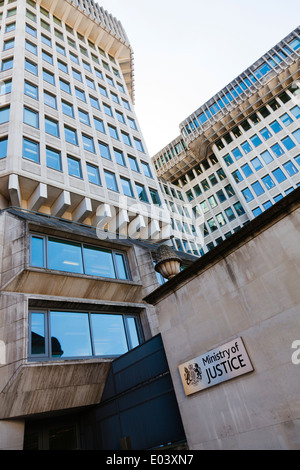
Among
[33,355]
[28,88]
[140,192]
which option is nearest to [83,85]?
[28,88]

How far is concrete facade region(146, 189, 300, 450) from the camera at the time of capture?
247 inches

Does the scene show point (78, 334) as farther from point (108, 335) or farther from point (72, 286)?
point (72, 286)

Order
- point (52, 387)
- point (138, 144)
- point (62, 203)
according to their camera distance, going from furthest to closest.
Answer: point (138, 144)
point (62, 203)
point (52, 387)

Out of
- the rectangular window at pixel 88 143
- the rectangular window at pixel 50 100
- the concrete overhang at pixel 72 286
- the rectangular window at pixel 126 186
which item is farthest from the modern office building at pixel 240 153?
the concrete overhang at pixel 72 286

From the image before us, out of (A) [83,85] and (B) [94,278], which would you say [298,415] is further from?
(A) [83,85]

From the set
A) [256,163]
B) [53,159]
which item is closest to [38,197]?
[53,159]

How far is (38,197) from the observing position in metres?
17.1

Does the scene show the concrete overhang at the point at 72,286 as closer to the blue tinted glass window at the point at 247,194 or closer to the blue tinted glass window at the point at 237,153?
the blue tinted glass window at the point at 247,194

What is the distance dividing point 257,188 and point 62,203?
31.1m

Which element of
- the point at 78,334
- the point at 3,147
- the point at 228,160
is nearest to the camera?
the point at 78,334

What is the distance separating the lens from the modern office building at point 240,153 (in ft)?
132

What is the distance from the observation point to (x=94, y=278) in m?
13.4

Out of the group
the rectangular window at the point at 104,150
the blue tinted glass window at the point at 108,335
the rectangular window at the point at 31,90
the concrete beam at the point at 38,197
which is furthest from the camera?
the rectangular window at the point at 104,150

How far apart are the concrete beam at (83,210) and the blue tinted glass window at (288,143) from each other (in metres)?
31.4
